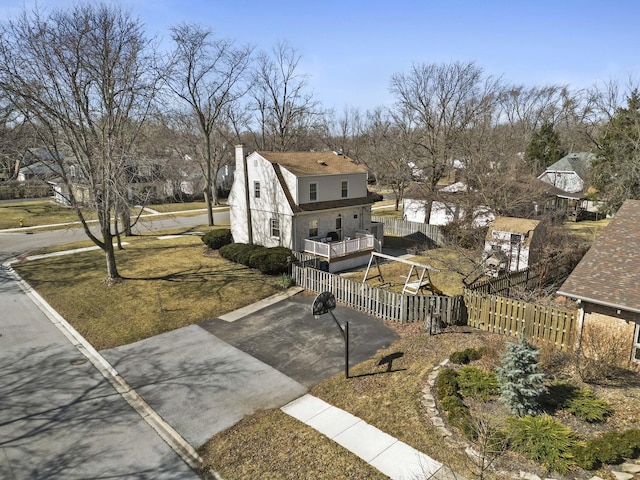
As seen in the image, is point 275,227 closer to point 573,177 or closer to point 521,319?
point 521,319

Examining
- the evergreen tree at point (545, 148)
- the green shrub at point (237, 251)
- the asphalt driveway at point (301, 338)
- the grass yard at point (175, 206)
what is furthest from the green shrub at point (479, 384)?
the evergreen tree at point (545, 148)

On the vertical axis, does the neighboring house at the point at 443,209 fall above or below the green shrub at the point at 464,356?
above

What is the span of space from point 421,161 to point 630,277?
3690cm

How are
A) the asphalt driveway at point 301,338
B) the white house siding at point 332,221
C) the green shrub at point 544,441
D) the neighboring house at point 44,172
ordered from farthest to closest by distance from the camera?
the white house siding at point 332,221
the neighboring house at point 44,172
the asphalt driveway at point 301,338
the green shrub at point 544,441

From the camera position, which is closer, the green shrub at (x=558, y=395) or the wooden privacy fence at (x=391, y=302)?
the green shrub at (x=558, y=395)

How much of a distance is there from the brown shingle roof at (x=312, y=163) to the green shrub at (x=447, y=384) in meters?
16.7

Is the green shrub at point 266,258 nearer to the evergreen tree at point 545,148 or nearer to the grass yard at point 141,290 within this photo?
the grass yard at point 141,290

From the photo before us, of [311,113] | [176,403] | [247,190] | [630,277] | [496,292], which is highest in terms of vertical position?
[311,113]

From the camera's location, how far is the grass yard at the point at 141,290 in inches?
683

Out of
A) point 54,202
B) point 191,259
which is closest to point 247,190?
point 191,259

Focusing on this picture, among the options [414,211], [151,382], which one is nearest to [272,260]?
[151,382]

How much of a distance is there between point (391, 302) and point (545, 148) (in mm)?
60011

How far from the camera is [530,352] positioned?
988cm

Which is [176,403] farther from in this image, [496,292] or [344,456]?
[496,292]
